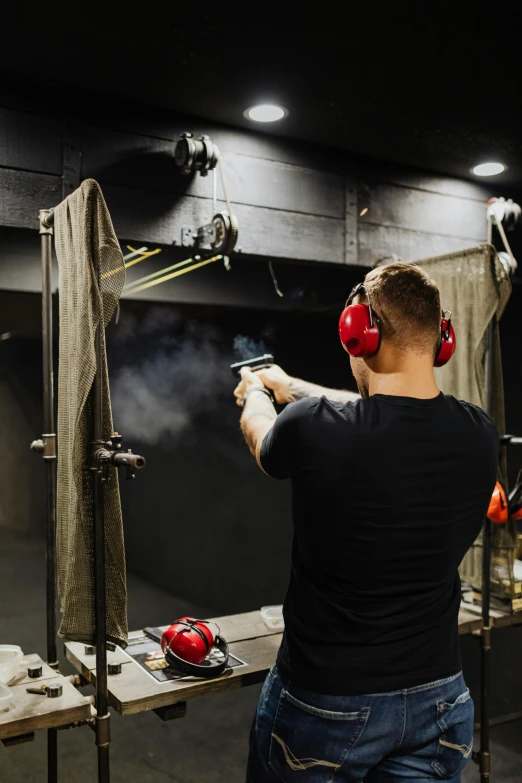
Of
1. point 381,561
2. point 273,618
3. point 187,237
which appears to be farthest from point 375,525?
point 187,237

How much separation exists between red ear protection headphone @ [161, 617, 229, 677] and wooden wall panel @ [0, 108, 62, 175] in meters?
1.85

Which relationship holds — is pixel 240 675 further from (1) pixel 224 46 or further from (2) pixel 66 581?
Answer: (1) pixel 224 46

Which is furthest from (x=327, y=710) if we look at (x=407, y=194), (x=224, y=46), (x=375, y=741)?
(x=407, y=194)

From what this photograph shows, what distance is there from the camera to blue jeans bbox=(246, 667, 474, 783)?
1.57m

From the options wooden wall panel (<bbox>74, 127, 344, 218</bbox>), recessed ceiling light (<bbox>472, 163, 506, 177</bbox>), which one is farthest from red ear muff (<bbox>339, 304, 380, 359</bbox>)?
recessed ceiling light (<bbox>472, 163, 506, 177</bbox>)

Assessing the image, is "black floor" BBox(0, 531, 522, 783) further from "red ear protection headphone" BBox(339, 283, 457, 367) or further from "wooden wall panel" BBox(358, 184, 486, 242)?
"wooden wall panel" BBox(358, 184, 486, 242)

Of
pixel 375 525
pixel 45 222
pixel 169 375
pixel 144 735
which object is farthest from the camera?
pixel 169 375

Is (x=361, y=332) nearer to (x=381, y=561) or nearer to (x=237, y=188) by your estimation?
(x=381, y=561)

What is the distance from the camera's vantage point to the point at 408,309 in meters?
1.67

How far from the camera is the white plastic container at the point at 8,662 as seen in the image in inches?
88.7

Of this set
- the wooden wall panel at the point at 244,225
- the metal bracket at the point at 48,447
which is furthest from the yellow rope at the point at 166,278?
the metal bracket at the point at 48,447

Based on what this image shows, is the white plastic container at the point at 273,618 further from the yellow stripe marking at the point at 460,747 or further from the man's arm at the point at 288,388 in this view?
the yellow stripe marking at the point at 460,747

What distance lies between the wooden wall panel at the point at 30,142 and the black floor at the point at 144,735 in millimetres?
1581

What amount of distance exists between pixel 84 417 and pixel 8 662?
916mm
